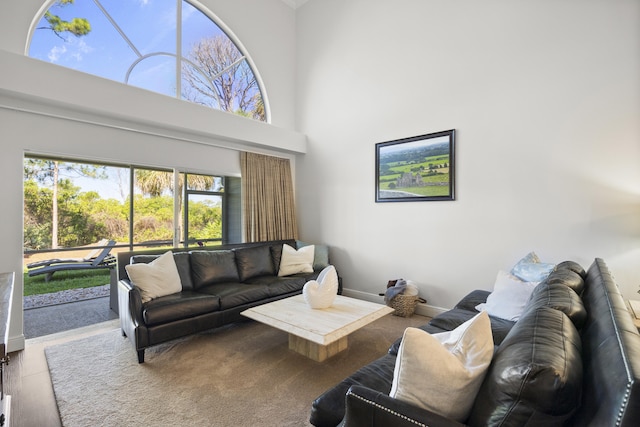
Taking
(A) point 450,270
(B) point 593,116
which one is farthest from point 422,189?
(B) point 593,116

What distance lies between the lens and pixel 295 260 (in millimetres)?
4375

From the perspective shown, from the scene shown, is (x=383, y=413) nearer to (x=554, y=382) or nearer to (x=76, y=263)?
(x=554, y=382)

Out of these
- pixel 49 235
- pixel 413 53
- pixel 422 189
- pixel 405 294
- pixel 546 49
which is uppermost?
Answer: pixel 413 53

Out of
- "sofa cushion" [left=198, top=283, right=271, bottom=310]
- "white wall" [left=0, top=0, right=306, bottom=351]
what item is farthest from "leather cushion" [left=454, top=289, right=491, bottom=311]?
"white wall" [left=0, top=0, right=306, bottom=351]

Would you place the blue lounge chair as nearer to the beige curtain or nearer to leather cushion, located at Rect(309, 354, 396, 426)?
the beige curtain

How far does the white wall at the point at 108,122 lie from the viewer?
2889 millimetres

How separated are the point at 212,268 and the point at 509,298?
120 inches

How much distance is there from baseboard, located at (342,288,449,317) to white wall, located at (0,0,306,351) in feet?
7.98

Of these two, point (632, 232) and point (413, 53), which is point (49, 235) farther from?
point (632, 232)

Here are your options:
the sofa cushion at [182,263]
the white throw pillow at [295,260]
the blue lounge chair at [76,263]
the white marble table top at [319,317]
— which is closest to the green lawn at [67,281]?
the blue lounge chair at [76,263]

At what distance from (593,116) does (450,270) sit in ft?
6.68

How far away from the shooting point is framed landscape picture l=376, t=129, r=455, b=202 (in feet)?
12.1

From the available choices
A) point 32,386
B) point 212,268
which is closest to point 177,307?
point 212,268

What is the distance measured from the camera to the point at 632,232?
2.70 m
